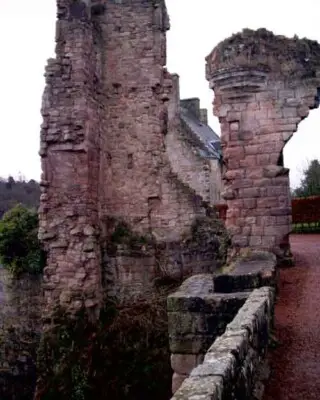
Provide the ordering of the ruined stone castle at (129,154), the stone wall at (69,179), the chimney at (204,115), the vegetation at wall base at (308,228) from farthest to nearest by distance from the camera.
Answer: the chimney at (204,115) < the vegetation at wall base at (308,228) < the ruined stone castle at (129,154) < the stone wall at (69,179)

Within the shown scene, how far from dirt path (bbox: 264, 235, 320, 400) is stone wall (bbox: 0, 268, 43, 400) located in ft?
23.6

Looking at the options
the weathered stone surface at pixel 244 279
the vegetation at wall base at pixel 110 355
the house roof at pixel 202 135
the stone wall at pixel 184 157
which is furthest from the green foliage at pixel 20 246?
the house roof at pixel 202 135

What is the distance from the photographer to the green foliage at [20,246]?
1462cm

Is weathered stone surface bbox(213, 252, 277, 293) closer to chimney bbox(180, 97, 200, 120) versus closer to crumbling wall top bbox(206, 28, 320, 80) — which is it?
crumbling wall top bbox(206, 28, 320, 80)

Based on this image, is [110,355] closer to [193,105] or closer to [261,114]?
[261,114]

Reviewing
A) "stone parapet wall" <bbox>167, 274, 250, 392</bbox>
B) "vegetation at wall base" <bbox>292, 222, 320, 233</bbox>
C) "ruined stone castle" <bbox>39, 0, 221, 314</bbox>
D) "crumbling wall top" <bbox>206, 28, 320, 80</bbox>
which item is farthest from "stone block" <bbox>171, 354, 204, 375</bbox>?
"vegetation at wall base" <bbox>292, 222, 320, 233</bbox>

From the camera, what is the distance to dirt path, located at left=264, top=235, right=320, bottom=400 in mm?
5207

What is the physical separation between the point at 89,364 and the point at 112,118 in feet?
21.4

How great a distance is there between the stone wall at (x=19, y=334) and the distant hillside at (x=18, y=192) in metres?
37.8

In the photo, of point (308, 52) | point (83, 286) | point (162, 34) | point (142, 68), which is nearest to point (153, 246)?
point (83, 286)

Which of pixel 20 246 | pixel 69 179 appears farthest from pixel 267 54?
pixel 20 246

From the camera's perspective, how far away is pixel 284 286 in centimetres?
956

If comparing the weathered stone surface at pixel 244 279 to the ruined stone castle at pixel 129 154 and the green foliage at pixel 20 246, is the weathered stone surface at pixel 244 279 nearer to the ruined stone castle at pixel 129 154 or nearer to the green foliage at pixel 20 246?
the ruined stone castle at pixel 129 154

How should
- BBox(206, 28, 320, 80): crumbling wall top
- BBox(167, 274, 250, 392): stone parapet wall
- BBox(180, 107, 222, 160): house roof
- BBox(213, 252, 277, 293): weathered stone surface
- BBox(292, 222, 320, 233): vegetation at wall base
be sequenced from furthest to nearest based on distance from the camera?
BBox(180, 107, 222, 160): house roof, BBox(292, 222, 320, 233): vegetation at wall base, BBox(206, 28, 320, 80): crumbling wall top, BBox(213, 252, 277, 293): weathered stone surface, BBox(167, 274, 250, 392): stone parapet wall
